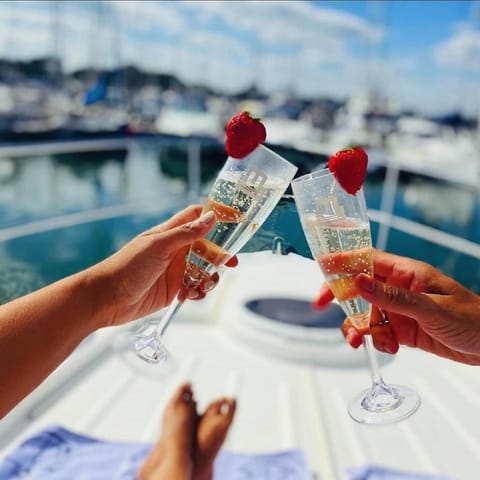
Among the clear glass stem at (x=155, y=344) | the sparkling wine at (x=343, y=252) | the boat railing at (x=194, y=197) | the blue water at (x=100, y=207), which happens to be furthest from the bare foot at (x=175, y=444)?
the blue water at (x=100, y=207)

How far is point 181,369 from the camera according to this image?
1.78 meters

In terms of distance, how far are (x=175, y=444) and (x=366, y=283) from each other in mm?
805

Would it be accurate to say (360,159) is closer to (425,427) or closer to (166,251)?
(166,251)

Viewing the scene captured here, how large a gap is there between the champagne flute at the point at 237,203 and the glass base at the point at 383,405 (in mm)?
329

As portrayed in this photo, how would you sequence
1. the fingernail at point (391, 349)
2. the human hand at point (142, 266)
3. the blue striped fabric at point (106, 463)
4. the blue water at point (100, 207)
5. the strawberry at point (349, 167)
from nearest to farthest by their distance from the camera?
the strawberry at point (349, 167) → the human hand at point (142, 266) → the fingernail at point (391, 349) → the blue striped fabric at point (106, 463) → the blue water at point (100, 207)

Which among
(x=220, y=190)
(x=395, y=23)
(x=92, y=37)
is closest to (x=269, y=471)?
(x=220, y=190)

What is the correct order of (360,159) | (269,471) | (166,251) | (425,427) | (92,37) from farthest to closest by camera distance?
1. (92,37)
2. (425,427)
3. (269,471)
4. (166,251)
5. (360,159)

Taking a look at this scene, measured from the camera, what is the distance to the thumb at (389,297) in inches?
30.3

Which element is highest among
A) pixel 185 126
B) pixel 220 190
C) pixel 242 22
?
pixel 242 22

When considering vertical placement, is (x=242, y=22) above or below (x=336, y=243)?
above

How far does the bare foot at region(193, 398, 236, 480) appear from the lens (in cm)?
133

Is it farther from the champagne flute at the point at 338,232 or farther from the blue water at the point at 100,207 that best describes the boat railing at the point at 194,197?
the blue water at the point at 100,207

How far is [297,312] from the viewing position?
6.84ft

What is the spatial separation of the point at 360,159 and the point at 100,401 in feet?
3.62
